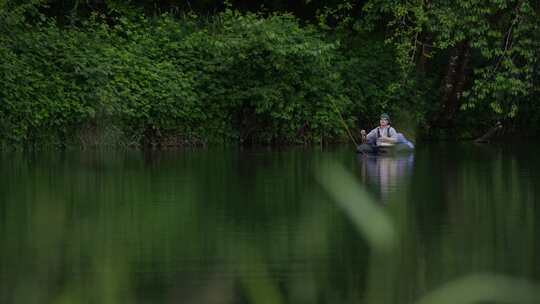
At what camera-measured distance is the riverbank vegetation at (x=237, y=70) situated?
106 ft

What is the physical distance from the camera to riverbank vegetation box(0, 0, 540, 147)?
3238 centimetres

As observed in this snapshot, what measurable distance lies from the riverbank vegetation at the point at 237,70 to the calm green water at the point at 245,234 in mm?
8913

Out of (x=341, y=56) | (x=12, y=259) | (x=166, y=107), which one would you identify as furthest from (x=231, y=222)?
(x=341, y=56)

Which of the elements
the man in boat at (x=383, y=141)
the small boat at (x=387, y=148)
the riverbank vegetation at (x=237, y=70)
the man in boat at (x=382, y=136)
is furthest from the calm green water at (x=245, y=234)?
the riverbank vegetation at (x=237, y=70)

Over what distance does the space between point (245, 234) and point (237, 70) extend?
23.5m

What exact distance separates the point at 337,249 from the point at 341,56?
26534mm

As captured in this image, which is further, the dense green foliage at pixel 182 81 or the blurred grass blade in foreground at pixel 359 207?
the dense green foliage at pixel 182 81

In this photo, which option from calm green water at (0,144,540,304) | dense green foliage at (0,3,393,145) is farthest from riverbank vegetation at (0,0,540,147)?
calm green water at (0,144,540,304)

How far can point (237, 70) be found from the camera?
116ft

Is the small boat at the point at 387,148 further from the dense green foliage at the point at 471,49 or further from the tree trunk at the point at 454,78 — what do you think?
the tree trunk at the point at 454,78

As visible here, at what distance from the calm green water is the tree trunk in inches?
572

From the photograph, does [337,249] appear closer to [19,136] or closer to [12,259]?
[12,259]

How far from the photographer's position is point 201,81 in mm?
→ 34844

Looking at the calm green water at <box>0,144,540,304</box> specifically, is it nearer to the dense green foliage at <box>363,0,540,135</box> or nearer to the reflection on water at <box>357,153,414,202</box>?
the reflection on water at <box>357,153,414,202</box>
